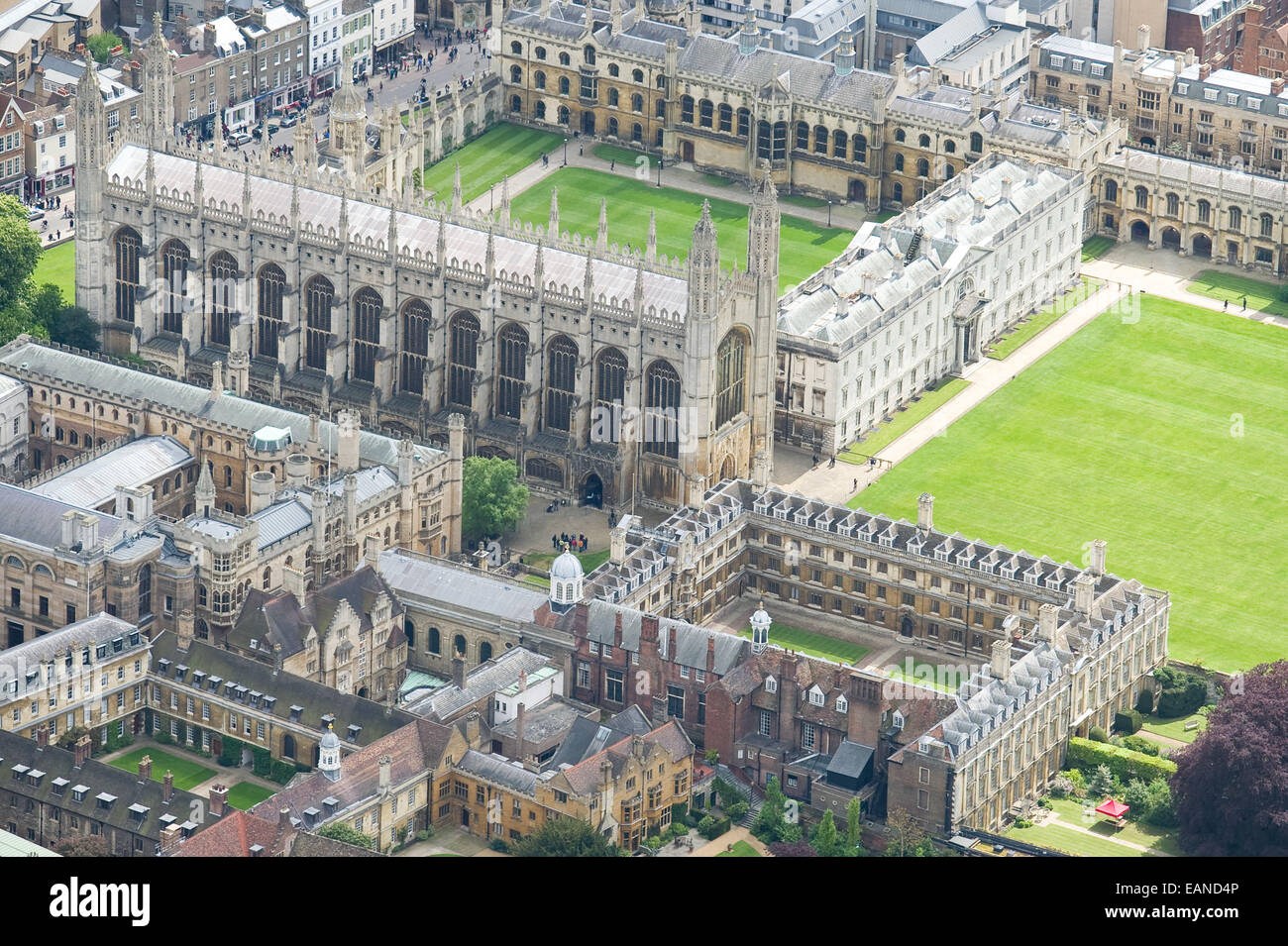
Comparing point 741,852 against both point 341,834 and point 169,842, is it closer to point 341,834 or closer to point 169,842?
point 341,834

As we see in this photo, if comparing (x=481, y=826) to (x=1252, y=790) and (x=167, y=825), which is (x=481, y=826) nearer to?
(x=167, y=825)

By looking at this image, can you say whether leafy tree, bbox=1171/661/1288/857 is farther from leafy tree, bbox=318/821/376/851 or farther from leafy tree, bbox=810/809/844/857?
leafy tree, bbox=318/821/376/851

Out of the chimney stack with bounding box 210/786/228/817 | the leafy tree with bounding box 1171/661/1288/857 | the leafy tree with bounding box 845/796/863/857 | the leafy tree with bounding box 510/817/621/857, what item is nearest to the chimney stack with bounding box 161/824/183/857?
the chimney stack with bounding box 210/786/228/817

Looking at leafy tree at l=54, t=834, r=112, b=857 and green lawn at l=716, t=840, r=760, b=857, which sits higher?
leafy tree at l=54, t=834, r=112, b=857

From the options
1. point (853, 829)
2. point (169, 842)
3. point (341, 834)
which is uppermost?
point (169, 842)

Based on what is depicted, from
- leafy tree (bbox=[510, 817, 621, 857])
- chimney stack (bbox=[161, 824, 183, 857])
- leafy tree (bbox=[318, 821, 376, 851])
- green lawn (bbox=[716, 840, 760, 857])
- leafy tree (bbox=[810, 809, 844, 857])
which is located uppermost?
chimney stack (bbox=[161, 824, 183, 857])

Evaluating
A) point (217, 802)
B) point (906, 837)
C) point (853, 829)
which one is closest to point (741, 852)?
point (853, 829)
